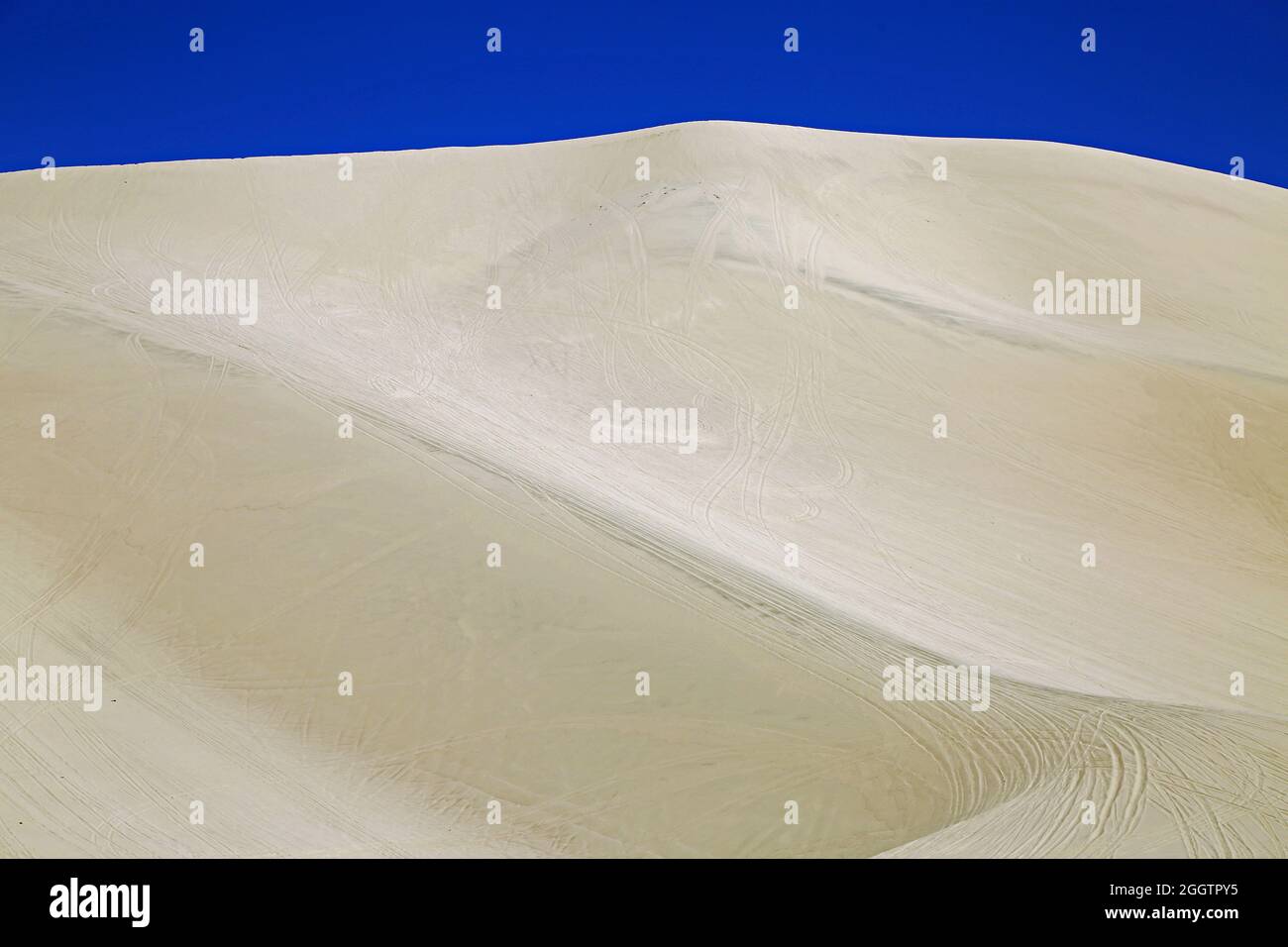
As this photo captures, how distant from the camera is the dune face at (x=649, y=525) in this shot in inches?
372

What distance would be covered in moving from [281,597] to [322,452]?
2863 millimetres

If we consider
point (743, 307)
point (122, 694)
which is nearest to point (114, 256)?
point (743, 307)

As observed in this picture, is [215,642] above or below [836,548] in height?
below

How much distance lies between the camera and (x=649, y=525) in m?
13.6

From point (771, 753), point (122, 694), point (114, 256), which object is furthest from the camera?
point (114, 256)

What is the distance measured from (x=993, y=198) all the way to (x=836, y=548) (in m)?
17.4

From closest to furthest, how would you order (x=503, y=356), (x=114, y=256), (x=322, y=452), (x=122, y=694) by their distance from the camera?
1. (x=122, y=694)
2. (x=322, y=452)
3. (x=503, y=356)
4. (x=114, y=256)

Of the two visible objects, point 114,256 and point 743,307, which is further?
point 114,256

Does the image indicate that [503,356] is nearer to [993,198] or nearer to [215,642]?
[215,642]

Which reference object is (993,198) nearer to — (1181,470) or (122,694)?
(1181,470)

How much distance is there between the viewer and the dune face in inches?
372
